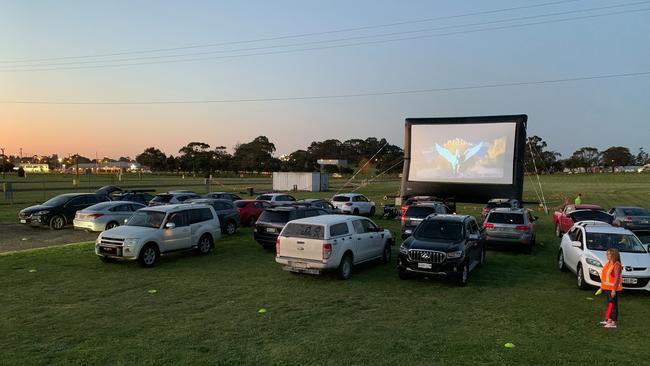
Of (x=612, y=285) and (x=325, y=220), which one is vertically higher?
(x=325, y=220)

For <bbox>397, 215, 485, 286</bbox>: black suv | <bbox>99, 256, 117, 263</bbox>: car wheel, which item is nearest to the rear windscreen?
<bbox>397, 215, 485, 286</bbox>: black suv

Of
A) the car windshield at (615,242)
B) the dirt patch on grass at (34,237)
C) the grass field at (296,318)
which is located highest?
the car windshield at (615,242)

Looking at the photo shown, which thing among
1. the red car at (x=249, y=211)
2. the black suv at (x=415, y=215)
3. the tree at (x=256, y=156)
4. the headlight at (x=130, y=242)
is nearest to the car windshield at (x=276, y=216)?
the headlight at (x=130, y=242)

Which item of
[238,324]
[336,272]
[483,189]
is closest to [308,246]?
[336,272]

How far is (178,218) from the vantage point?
14.8 meters

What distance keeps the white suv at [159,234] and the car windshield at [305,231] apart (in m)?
4.01

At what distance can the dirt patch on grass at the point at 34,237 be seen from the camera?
17.2 meters

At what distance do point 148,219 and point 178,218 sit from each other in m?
0.87

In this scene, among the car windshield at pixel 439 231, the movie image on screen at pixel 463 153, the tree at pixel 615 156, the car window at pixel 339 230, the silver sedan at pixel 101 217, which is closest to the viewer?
the car window at pixel 339 230

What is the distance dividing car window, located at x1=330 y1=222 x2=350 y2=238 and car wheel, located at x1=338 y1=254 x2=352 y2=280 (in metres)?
0.60

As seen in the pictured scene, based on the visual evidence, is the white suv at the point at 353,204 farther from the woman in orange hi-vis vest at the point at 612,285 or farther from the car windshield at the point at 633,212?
the woman in orange hi-vis vest at the point at 612,285

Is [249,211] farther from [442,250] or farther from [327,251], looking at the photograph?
[442,250]

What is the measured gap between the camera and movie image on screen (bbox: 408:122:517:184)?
28.6 m

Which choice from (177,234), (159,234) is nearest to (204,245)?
(177,234)
